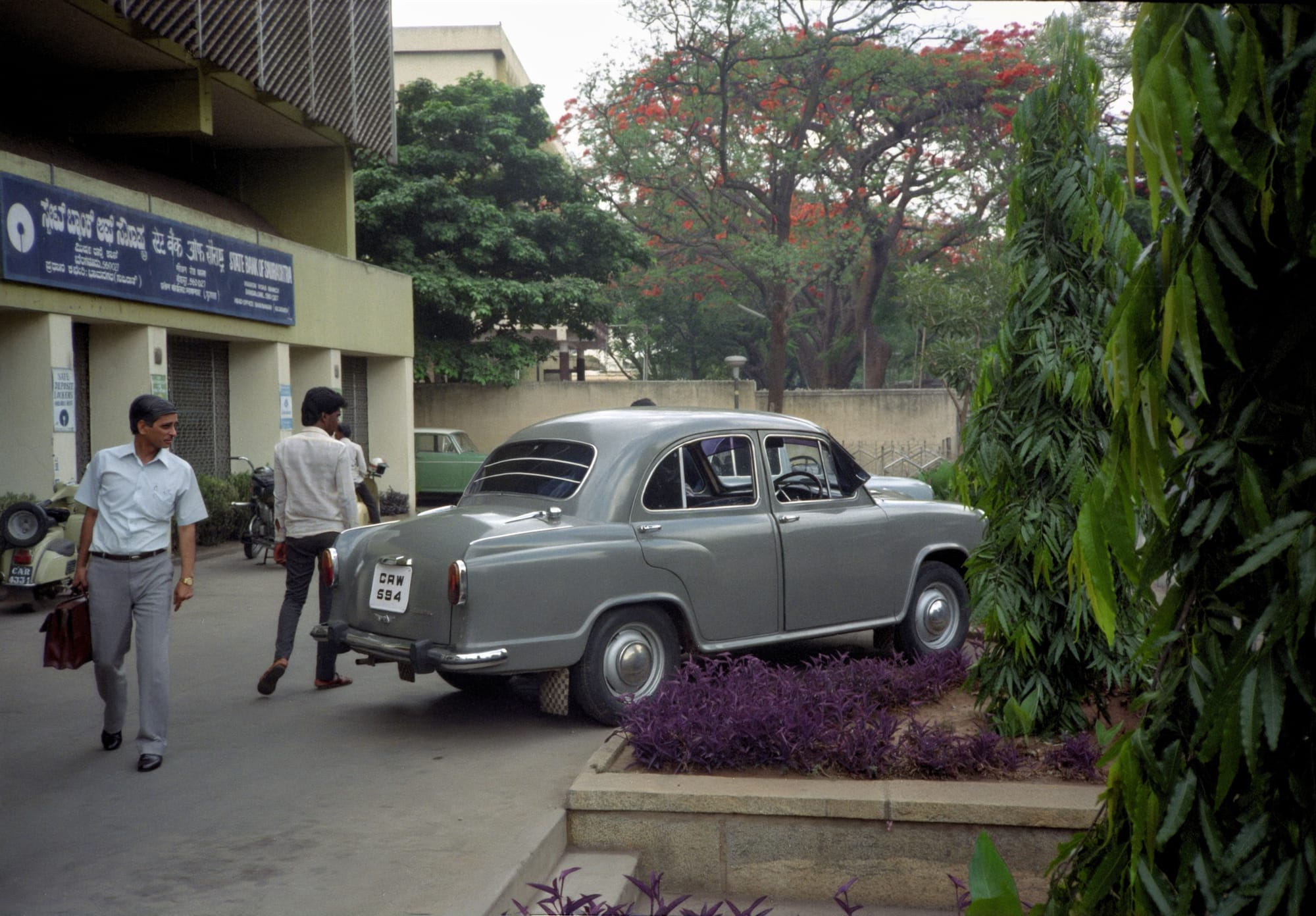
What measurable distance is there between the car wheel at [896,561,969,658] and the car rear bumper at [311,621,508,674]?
324cm

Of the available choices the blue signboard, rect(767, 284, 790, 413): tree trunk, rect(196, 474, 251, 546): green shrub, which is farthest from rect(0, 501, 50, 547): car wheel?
rect(767, 284, 790, 413): tree trunk

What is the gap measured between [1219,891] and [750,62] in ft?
93.1

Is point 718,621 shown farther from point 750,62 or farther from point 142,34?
point 750,62

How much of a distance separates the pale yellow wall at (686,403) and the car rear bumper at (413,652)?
83.6ft

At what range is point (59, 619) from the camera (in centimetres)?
621

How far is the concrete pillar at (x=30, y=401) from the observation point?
14305mm

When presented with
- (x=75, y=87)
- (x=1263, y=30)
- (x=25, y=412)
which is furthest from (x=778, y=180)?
(x=1263, y=30)

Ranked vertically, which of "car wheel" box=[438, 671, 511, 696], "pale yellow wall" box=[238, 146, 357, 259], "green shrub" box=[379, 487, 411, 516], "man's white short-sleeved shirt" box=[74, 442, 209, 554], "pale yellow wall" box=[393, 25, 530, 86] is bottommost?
"green shrub" box=[379, 487, 411, 516]

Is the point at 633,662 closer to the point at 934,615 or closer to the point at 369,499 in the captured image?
the point at 934,615

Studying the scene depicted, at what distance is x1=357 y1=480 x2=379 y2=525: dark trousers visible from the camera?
13859 millimetres

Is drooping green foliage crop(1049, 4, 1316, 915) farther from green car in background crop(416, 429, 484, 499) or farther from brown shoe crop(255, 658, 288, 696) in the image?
green car in background crop(416, 429, 484, 499)

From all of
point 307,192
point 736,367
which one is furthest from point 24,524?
point 736,367

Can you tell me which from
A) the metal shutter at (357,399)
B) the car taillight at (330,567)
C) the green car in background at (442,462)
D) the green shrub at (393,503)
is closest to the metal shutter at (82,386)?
the green shrub at (393,503)

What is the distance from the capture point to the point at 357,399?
83.5ft
